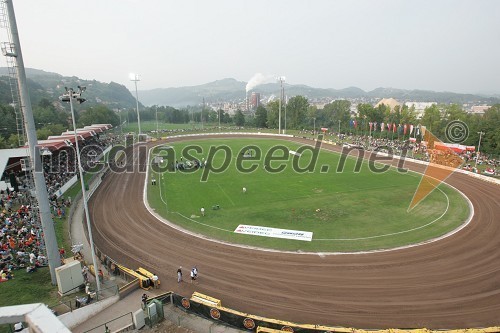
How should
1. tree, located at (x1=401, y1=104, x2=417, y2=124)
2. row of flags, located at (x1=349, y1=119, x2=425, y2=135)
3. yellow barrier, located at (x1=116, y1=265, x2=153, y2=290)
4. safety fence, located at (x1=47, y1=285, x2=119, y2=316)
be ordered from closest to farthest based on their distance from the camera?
1. safety fence, located at (x1=47, y1=285, x2=119, y2=316)
2. yellow barrier, located at (x1=116, y1=265, x2=153, y2=290)
3. row of flags, located at (x1=349, y1=119, x2=425, y2=135)
4. tree, located at (x1=401, y1=104, x2=417, y2=124)

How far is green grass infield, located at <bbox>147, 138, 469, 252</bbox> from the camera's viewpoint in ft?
91.0

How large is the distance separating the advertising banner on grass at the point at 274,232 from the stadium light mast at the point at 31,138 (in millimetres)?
14502

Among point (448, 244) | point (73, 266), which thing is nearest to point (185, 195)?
point (73, 266)

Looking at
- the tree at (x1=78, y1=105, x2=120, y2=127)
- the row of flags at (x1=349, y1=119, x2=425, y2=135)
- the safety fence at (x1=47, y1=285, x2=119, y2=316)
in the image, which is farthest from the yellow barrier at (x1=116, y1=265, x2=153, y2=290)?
the tree at (x1=78, y1=105, x2=120, y2=127)

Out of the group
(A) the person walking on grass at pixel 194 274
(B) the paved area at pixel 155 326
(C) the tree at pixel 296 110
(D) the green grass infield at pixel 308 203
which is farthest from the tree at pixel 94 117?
(B) the paved area at pixel 155 326

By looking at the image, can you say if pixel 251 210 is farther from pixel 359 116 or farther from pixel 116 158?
pixel 359 116

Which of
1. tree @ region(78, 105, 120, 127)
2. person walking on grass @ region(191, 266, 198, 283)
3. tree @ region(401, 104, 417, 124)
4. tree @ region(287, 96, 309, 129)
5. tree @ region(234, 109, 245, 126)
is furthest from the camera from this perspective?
tree @ region(234, 109, 245, 126)

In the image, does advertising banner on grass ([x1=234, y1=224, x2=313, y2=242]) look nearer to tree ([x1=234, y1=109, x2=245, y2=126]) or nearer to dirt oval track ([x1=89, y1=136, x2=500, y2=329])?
dirt oval track ([x1=89, y1=136, x2=500, y2=329])

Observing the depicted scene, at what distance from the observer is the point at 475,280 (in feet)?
67.9

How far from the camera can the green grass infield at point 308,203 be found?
91.0 ft

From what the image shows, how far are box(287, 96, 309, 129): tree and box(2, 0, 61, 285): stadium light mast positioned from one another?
108 m

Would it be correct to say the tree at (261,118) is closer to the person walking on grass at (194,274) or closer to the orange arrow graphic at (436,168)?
the orange arrow graphic at (436,168)

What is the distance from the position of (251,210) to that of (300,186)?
11.3m

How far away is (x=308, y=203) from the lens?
1431 inches
